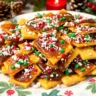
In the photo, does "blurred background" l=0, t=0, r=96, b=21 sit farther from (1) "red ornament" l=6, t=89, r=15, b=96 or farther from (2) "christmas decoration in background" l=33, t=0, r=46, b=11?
(1) "red ornament" l=6, t=89, r=15, b=96

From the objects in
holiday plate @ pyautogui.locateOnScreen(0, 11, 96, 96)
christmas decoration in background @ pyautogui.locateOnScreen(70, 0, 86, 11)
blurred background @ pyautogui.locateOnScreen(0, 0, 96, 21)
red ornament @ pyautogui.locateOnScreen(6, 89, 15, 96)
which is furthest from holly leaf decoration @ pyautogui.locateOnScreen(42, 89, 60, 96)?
christmas decoration in background @ pyautogui.locateOnScreen(70, 0, 86, 11)

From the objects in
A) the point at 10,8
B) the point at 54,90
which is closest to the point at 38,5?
the point at 10,8

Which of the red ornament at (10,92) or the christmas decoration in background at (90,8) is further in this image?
the christmas decoration in background at (90,8)

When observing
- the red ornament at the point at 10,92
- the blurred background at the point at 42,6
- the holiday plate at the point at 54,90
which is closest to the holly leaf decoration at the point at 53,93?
the holiday plate at the point at 54,90

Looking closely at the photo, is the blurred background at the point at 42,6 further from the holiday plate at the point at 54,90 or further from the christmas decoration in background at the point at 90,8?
the holiday plate at the point at 54,90

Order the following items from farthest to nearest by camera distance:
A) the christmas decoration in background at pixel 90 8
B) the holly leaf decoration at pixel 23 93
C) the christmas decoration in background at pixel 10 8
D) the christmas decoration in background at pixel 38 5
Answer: the christmas decoration in background at pixel 38 5, the christmas decoration in background at pixel 90 8, the christmas decoration in background at pixel 10 8, the holly leaf decoration at pixel 23 93

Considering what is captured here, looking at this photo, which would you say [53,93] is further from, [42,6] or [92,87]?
[42,6]

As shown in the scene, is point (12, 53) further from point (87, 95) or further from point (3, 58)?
point (87, 95)

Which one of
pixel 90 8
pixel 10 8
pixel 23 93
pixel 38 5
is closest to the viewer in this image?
pixel 23 93
